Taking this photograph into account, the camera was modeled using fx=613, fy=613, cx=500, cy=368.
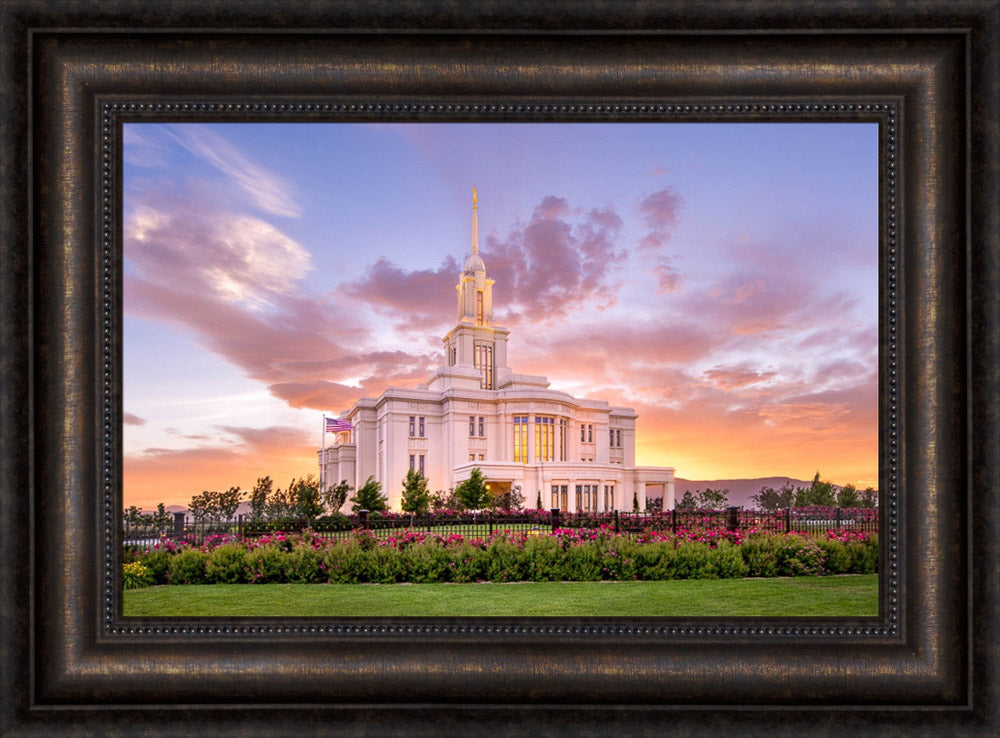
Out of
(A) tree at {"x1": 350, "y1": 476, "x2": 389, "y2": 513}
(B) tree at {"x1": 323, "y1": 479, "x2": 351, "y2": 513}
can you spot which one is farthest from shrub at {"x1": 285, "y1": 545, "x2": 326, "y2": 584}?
(A) tree at {"x1": 350, "y1": 476, "x2": 389, "y2": 513}

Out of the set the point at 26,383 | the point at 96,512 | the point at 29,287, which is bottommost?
the point at 96,512

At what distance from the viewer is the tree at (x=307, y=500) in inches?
293

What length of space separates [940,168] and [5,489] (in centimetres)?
434

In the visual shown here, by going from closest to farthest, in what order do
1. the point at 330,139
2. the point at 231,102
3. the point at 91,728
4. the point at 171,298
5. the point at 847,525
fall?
1. the point at 91,728
2. the point at 231,102
3. the point at 847,525
4. the point at 330,139
5. the point at 171,298

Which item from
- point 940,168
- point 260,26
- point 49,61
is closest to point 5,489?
point 49,61

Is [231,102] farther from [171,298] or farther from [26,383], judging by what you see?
[171,298]

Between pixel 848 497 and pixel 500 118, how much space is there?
9.34 ft

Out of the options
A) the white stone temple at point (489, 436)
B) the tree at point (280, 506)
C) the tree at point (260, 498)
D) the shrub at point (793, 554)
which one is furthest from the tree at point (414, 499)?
the shrub at point (793, 554)

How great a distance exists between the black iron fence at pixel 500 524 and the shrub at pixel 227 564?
176 mm

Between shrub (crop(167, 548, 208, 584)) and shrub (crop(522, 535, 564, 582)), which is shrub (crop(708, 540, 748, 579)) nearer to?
shrub (crop(522, 535, 564, 582))

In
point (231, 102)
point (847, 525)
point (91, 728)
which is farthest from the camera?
point (847, 525)

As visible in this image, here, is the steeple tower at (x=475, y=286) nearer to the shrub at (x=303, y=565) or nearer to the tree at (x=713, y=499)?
the tree at (x=713, y=499)

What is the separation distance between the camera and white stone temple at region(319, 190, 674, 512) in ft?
71.9

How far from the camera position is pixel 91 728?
260 cm
